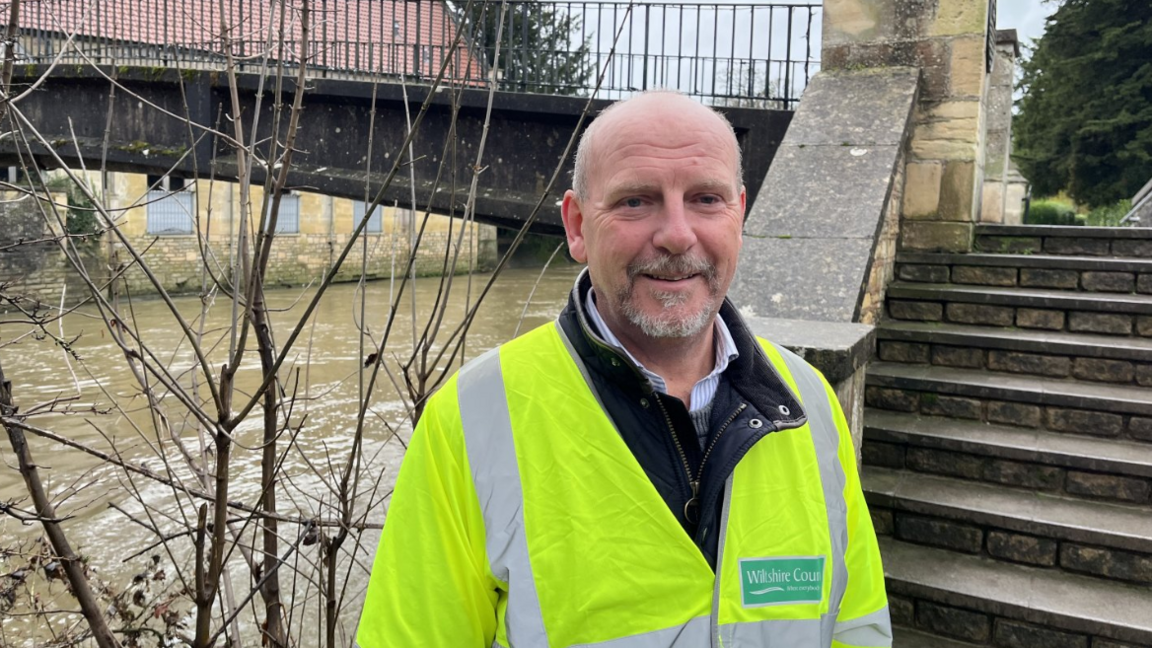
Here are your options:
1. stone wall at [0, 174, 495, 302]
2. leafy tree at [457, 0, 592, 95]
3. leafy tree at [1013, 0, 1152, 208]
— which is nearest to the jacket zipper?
leafy tree at [457, 0, 592, 95]

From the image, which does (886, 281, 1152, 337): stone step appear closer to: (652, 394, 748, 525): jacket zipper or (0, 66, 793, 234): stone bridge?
(0, 66, 793, 234): stone bridge

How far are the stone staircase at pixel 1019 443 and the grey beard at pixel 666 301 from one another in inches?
91.6

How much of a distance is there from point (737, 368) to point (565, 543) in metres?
0.50

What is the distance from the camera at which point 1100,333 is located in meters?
4.54

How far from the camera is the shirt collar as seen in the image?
1.60m

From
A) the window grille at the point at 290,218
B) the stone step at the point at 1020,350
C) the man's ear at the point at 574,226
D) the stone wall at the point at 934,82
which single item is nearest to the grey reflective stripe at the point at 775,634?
the man's ear at the point at 574,226

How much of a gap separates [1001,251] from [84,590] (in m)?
5.23

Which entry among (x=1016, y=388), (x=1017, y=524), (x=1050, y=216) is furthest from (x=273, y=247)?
(x=1017, y=524)

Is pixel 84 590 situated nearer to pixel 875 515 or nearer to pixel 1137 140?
pixel 875 515

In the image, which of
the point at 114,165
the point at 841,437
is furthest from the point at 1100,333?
the point at 114,165

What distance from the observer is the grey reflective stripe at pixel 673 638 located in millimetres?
1352

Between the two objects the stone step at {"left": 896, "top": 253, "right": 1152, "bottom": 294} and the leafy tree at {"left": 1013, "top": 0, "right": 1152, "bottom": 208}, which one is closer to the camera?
the stone step at {"left": 896, "top": 253, "right": 1152, "bottom": 294}

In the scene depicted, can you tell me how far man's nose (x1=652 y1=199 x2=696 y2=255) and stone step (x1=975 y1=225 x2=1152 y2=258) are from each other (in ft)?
14.8

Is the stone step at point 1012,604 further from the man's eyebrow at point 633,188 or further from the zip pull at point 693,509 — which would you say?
the man's eyebrow at point 633,188
